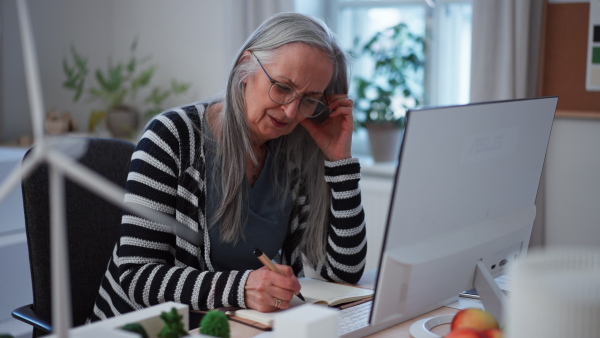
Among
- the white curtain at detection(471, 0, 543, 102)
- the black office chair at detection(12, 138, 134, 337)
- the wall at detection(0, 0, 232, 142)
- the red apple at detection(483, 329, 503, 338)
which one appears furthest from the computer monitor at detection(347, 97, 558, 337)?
the wall at detection(0, 0, 232, 142)

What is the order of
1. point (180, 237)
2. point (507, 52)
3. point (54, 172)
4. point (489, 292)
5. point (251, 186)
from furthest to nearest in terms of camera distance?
point (507, 52) → point (251, 186) → point (180, 237) → point (489, 292) → point (54, 172)

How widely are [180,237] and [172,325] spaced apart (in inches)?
20.9

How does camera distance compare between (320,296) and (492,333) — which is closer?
(492,333)

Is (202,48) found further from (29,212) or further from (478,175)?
(478,175)

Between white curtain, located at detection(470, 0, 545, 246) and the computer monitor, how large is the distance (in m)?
1.32

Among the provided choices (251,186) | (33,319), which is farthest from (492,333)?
(33,319)

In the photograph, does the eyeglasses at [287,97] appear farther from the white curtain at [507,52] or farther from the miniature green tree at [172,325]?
the white curtain at [507,52]

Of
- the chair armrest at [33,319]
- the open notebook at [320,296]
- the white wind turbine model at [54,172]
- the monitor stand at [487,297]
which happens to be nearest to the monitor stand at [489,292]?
the monitor stand at [487,297]

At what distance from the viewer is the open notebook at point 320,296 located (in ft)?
4.15

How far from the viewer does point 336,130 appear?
5.62 feet

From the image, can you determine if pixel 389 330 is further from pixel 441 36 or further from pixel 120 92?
pixel 120 92

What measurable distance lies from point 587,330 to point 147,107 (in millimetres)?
3137

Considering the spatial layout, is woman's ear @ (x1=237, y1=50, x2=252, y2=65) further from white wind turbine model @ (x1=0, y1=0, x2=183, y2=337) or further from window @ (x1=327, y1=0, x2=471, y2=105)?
window @ (x1=327, y1=0, x2=471, y2=105)

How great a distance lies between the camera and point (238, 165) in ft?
5.18
